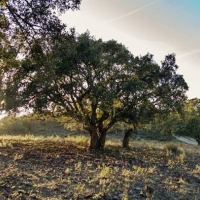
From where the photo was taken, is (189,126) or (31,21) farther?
(189,126)

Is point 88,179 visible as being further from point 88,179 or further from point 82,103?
point 82,103

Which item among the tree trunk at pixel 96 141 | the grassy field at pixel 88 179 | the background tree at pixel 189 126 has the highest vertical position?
the background tree at pixel 189 126

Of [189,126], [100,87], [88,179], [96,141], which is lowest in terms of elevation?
[88,179]

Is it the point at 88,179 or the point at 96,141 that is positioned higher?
the point at 96,141

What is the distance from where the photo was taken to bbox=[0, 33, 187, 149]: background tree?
1948 cm

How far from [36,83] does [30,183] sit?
30.0ft

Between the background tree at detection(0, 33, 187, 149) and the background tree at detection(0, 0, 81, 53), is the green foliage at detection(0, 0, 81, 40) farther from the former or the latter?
the background tree at detection(0, 33, 187, 149)

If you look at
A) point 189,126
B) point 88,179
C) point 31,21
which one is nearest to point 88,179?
point 88,179

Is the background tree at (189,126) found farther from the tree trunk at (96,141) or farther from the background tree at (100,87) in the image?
the tree trunk at (96,141)

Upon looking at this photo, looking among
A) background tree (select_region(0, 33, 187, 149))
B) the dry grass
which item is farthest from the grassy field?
background tree (select_region(0, 33, 187, 149))

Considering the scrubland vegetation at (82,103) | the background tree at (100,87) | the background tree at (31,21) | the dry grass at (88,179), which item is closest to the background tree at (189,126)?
the scrubland vegetation at (82,103)

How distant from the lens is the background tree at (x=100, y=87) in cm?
1948

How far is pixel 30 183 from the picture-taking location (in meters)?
10.8

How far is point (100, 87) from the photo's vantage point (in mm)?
19328
